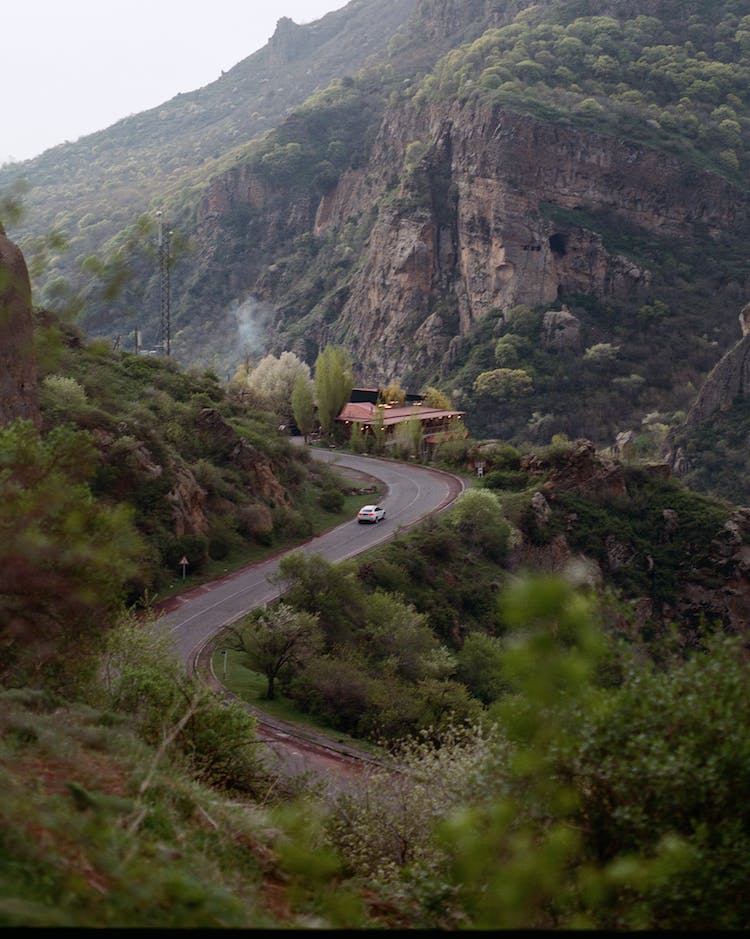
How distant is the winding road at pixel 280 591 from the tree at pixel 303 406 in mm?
5291

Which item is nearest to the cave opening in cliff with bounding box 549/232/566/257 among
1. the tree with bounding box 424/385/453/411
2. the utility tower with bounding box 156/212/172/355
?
the tree with bounding box 424/385/453/411

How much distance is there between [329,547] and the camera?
32.6 meters

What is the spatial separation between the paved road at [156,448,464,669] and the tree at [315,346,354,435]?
339 cm

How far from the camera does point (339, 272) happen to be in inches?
4451

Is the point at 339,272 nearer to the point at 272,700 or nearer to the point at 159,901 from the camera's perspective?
the point at 272,700

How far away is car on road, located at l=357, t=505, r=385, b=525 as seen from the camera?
36062 millimetres

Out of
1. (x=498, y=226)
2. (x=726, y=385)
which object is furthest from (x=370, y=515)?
(x=498, y=226)

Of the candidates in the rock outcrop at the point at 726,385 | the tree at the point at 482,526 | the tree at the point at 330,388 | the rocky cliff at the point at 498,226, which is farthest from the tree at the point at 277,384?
the rocky cliff at the point at 498,226

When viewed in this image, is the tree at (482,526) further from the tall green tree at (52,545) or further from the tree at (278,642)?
the tall green tree at (52,545)

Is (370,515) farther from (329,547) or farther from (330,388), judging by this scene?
(330,388)

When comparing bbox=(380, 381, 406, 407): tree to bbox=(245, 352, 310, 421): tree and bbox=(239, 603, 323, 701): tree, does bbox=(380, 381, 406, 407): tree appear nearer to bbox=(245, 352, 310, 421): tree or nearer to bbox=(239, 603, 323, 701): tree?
bbox=(245, 352, 310, 421): tree

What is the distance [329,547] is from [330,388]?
80.6 feet

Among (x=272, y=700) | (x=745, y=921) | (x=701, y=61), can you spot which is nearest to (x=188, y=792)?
(x=745, y=921)

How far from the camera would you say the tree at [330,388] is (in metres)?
55.8
